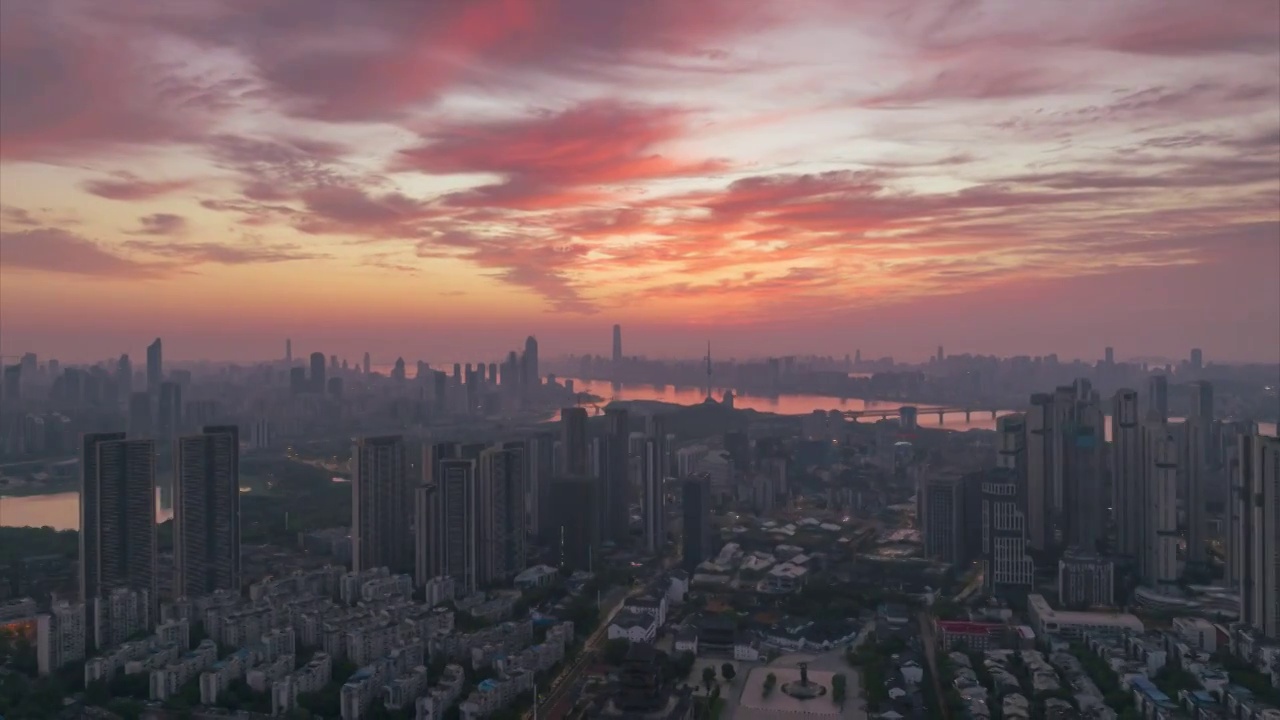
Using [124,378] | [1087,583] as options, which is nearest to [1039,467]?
[1087,583]

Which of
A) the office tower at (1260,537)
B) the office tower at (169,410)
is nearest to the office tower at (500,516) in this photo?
the office tower at (1260,537)

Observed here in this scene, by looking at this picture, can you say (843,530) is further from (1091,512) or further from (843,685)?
(843,685)

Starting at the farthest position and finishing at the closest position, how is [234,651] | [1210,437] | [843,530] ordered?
[1210,437]
[843,530]
[234,651]

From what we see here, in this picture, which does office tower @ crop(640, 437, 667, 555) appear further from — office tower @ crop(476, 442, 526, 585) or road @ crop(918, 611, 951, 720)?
road @ crop(918, 611, 951, 720)

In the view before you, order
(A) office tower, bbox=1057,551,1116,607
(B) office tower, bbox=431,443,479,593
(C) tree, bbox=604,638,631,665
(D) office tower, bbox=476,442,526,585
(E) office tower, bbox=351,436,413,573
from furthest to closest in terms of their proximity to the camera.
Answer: (E) office tower, bbox=351,436,413,573 → (D) office tower, bbox=476,442,526,585 → (B) office tower, bbox=431,443,479,593 → (A) office tower, bbox=1057,551,1116,607 → (C) tree, bbox=604,638,631,665

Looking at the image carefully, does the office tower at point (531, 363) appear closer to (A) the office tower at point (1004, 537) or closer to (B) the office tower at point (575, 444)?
(B) the office tower at point (575, 444)

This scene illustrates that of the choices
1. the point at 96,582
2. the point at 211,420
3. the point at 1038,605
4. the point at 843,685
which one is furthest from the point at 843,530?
the point at 211,420

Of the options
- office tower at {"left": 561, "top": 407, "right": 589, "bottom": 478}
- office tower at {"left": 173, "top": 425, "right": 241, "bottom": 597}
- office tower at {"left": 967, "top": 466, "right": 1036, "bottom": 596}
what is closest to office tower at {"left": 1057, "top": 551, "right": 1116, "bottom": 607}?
office tower at {"left": 967, "top": 466, "right": 1036, "bottom": 596}
